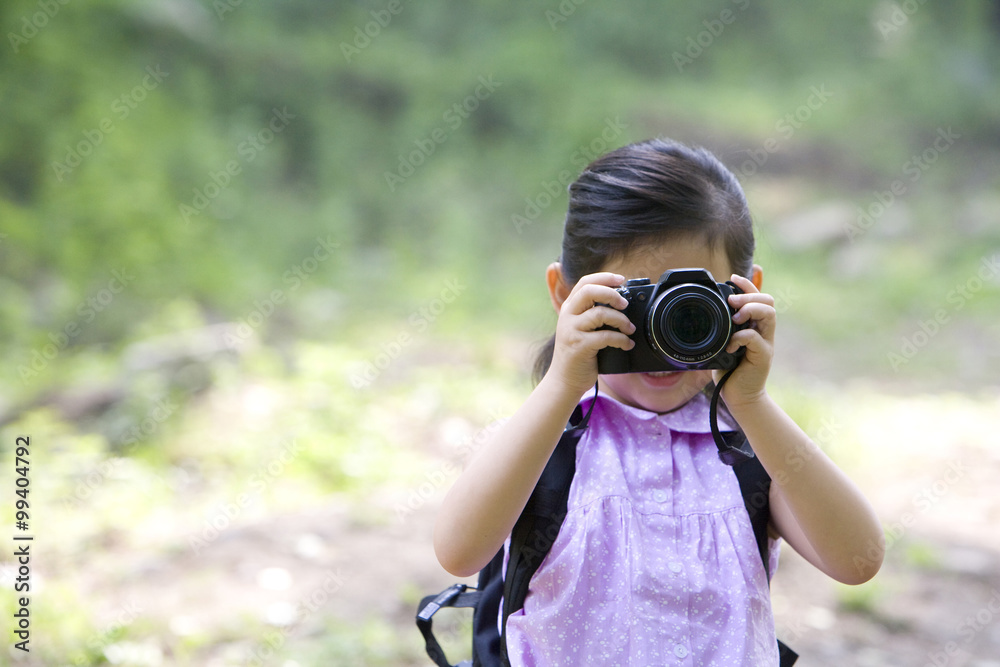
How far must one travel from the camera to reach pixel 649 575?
48.9 inches

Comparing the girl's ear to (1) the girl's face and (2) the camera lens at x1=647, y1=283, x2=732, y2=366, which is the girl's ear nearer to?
(1) the girl's face

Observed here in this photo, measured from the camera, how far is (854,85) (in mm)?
10289

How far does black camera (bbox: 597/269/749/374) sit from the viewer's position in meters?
1.19

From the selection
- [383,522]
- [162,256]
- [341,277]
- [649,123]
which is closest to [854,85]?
[649,123]

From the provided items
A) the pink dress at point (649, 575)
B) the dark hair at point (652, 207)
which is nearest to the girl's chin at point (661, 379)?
the pink dress at point (649, 575)

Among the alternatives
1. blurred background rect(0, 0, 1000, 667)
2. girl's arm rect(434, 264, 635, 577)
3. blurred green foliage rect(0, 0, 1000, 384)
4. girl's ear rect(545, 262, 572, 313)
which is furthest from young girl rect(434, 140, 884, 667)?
blurred green foliage rect(0, 0, 1000, 384)

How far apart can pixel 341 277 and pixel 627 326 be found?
588 cm

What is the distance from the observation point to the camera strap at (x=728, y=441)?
124 cm

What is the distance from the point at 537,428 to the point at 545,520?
0.17 meters

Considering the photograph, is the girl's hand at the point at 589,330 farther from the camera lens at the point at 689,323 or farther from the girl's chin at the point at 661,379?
the girl's chin at the point at 661,379

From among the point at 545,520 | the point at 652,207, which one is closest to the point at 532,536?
the point at 545,520

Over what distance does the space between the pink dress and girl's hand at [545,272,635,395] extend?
0.68ft

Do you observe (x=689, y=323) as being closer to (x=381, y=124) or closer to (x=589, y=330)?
(x=589, y=330)

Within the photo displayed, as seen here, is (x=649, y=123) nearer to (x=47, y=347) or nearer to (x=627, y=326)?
(x=47, y=347)
